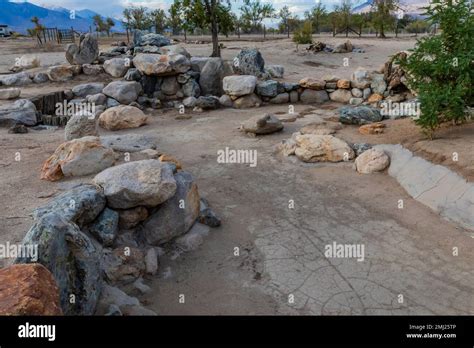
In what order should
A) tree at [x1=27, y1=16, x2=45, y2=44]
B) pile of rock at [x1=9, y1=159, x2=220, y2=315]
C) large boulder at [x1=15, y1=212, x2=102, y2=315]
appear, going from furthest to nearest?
tree at [x1=27, y1=16, x2=45, y2=44] < pile of rock at [x1=9, y1=159, x2=220, y2=315] < large boulder at [x1=15, y1=212, x2=102, y2=315]

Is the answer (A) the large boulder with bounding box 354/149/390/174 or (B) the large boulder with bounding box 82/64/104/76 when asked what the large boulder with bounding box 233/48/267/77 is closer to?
(B) the large boulder with bounding box 82/64/104/76

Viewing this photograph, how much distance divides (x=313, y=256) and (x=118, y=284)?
241 cm

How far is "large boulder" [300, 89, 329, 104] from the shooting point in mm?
13648

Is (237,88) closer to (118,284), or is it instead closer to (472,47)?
(472,47)

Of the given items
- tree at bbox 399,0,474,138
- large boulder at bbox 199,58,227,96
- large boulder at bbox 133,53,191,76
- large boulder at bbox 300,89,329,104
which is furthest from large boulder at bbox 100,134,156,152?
large boulder at bbox 300,89,329,104

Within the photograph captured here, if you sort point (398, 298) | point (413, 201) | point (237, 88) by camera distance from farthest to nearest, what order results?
point (237, 88) < point (413, 201) < point (398, 298)

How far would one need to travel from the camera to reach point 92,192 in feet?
16.0

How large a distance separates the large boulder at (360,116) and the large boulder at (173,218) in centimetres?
603

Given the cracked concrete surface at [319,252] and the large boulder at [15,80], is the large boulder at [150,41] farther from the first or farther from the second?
the cracked concrete surface at [319,252]

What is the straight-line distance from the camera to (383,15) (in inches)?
1245

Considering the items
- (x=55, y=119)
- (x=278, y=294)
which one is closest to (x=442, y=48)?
→ (x=278, y=294)

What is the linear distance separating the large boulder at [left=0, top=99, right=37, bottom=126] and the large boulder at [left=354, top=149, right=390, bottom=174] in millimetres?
8884

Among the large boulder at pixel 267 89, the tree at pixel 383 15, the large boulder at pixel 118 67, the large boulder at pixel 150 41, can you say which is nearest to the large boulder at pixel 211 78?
the large boulder at pixel 267 89

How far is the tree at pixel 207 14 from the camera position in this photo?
735 inches
